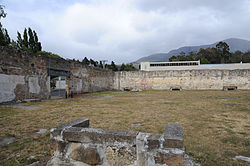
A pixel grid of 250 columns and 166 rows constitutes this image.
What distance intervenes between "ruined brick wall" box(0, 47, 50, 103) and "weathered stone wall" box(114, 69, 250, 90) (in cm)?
1415

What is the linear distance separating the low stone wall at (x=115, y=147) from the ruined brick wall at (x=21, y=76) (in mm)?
8719

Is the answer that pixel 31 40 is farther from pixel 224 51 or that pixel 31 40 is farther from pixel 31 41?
pixel 224 51

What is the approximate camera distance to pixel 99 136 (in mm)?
1867

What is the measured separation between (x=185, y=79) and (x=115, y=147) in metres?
22.1

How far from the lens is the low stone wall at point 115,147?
1.62 m

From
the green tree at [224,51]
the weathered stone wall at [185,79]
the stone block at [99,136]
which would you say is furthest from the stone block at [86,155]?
the green tree at [224,51]

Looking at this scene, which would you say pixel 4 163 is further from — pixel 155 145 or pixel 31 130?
pixel 155 145

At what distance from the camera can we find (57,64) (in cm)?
1273

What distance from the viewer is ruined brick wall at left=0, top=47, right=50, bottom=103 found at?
8695 millimetres

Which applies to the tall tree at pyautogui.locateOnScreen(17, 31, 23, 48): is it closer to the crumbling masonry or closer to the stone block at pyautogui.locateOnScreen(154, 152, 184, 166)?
the crumbling masonry

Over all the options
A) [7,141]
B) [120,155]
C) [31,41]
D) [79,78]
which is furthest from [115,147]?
[31,41]

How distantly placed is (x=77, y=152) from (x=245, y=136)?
386 centimetres

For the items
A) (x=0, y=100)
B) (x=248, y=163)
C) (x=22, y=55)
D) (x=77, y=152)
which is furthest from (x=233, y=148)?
(x=22, y=55)

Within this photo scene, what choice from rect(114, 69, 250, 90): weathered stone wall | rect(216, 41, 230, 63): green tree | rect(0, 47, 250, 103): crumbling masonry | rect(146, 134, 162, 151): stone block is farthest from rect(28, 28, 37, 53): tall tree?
rect(216, 41, 230, 63): green tree
